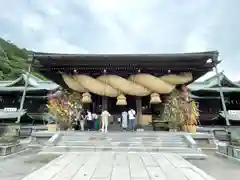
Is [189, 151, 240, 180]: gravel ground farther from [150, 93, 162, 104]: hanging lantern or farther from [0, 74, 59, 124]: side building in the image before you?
[0, 74, 59, 124]: side building

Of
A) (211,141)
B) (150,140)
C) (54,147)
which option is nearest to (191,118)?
(211,141)

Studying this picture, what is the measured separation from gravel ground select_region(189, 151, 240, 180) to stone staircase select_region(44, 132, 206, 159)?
60 cm

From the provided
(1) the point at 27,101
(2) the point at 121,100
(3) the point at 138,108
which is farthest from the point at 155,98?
(1) the point at 27,101

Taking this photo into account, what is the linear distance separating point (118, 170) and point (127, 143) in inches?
188

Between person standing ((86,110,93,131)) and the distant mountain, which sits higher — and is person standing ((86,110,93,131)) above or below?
below

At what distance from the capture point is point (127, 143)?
11094 millimetres

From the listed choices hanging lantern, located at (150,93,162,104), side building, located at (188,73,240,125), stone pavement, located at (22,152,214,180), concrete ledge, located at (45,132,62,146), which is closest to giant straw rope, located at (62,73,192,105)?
hanging lantern, located at (150,93,162,104)

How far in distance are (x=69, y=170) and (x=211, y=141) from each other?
7.85 metres

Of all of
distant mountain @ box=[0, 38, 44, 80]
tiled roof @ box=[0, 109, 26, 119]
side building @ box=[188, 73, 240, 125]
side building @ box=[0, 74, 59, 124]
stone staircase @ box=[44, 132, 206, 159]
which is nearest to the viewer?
stone staircase @ box=[44, 132, 206, 159]

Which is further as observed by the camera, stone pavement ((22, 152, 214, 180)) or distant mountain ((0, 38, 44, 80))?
distant mountain ((0, 38, 44, 80))

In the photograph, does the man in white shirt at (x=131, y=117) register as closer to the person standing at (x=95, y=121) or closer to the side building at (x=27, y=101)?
the person standing at (x=95, y=121)

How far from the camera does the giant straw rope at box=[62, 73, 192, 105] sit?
1515 centimetres

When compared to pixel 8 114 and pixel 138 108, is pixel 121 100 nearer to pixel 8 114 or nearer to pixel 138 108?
pixel 138 108

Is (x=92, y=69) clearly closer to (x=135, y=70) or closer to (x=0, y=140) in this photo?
(x=135, y=70)
